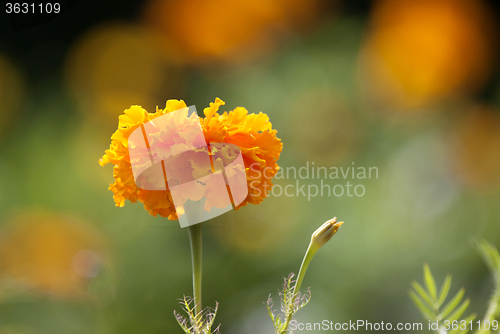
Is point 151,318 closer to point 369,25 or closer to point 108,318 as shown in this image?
point 108,318

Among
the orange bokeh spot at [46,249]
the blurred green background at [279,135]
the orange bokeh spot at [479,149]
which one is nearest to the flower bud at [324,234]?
the blurred green background at [279,135]

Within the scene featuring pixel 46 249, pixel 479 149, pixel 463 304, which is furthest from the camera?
pixel 479 149

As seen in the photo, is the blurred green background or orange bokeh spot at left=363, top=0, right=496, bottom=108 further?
orange bokeh spot at left=363, top=0, right=496, bottom=108

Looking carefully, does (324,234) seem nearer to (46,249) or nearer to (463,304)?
(463,304)

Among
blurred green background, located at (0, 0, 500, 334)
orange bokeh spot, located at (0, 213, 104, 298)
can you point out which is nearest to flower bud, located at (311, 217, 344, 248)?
blurred green background, located at (0, 0, 500, 334)

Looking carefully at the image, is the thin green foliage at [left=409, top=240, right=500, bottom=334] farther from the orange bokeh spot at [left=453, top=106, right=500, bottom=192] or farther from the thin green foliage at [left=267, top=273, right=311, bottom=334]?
the orange bokeh spot at [left=453, top=106, right=500, bottom=192]

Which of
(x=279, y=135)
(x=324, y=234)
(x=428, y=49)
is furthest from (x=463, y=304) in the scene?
(x=428, y=49)
